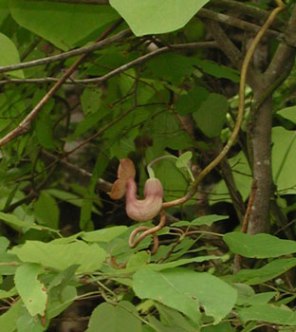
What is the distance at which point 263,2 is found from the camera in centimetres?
140

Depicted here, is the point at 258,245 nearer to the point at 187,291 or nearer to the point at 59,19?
the point at 187,291

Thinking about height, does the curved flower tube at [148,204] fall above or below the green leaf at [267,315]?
above

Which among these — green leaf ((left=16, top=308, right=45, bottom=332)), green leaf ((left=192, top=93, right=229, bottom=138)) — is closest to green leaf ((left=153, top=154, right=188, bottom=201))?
green leaf ((left=192, top=93, right=229, bottom=138))

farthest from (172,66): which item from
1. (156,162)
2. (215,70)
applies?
(156,162)

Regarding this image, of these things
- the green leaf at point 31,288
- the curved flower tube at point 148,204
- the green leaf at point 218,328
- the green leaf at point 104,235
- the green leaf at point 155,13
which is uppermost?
the green leaf at point 155,13

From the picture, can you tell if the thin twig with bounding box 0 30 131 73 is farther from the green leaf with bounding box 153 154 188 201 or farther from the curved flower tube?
the green leaf with bounding box 153 154 188 201

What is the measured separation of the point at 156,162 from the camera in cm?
137

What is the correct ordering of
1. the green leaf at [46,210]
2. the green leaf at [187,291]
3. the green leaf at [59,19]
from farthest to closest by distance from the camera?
the green leaf at [46,210] → the green leaf at [59,19] → the green leaf at [187,291]

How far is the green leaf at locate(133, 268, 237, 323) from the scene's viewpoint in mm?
661

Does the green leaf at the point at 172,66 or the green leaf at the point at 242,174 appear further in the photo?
the green leaf at the point at 242,174

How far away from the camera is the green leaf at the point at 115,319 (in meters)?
0.79

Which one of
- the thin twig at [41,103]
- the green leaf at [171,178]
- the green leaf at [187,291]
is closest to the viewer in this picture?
the green leaf at [187,291]

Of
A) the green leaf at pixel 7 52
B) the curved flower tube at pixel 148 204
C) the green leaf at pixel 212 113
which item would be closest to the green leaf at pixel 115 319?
the curved flower tube at pixel 148 204

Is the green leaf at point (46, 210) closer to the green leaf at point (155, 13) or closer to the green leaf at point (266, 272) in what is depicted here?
the green leaf at point (266, 272)
